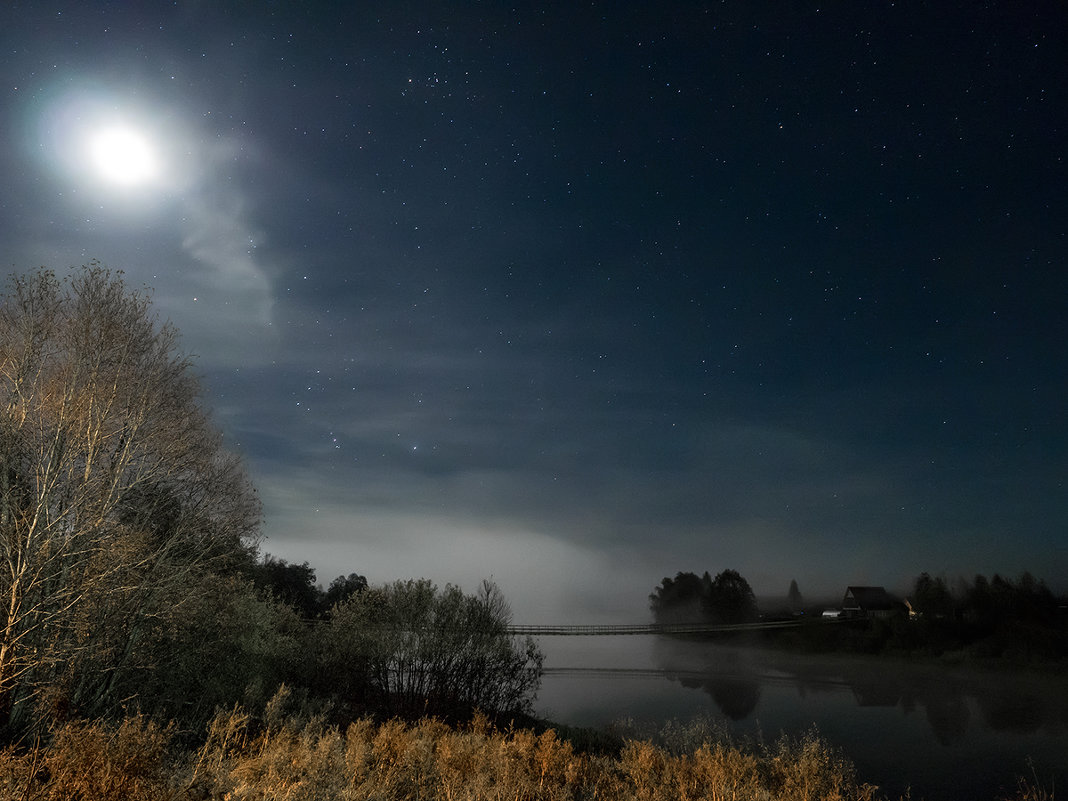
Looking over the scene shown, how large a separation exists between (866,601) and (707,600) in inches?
1028

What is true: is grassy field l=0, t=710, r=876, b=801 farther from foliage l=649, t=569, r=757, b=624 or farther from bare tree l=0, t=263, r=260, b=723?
foliage l=649, t=569, r=757, b=624

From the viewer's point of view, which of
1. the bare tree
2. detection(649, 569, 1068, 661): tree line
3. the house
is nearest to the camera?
the bare tree

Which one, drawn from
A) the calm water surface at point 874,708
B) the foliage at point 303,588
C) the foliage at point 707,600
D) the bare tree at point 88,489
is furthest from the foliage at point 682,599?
the bare tree at point 88,489

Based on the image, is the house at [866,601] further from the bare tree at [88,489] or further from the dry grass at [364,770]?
the bare tree at [88,489]

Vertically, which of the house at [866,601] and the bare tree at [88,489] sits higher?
the bare tree at [88,489]

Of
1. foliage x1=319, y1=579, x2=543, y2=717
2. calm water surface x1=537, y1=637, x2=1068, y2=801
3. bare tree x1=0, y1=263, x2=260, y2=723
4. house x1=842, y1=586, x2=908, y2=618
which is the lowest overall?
calm water surface x1=537, y1=637, x2=1068, y2=801

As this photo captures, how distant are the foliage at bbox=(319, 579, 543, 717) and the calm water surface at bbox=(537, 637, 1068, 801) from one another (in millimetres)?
6358

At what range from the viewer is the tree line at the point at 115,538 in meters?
10.9

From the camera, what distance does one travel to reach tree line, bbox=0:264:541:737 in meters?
10.9

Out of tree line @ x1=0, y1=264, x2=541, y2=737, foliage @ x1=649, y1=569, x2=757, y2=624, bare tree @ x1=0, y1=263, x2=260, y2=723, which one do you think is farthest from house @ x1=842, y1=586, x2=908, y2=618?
bare tree @ x1=0, y1=263, x2=260, y2=723

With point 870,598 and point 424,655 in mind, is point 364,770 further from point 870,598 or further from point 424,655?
point 870,598

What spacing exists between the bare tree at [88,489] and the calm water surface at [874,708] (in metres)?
21.6

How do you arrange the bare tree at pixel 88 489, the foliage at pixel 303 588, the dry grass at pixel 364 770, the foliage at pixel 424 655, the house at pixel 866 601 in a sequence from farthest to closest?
the house at pixel 866 601 < the foliage at pixel 303 588 < the foliage at pixel 424 655 < the bare tree at pixel 88 489 < the dry grass at pixel 364 770

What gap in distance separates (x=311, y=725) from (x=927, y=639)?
71221 millimetres
